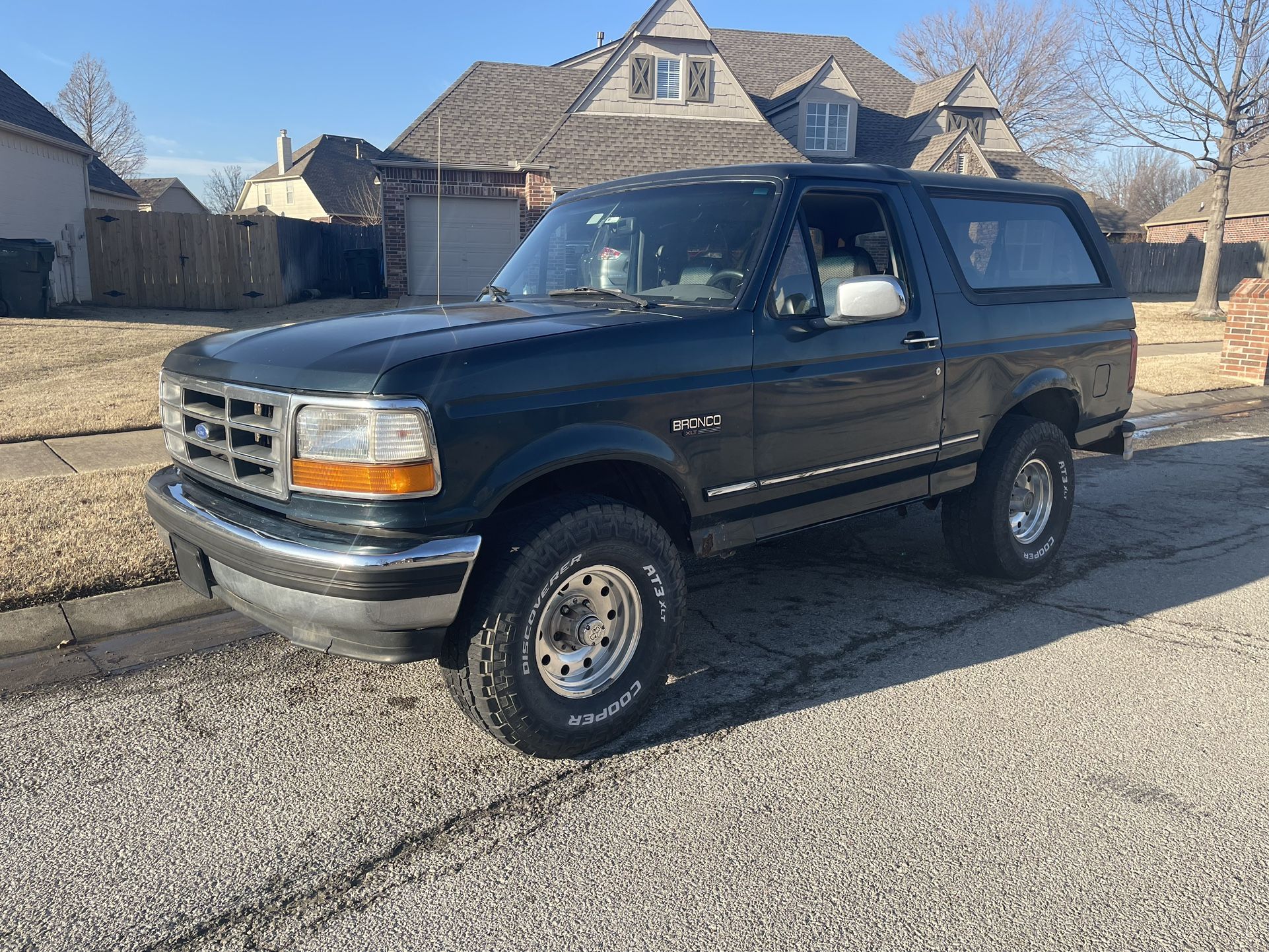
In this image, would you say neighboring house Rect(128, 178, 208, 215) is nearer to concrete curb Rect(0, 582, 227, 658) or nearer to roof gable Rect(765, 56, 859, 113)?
roof gable Rect(765, 56, 859, 113)

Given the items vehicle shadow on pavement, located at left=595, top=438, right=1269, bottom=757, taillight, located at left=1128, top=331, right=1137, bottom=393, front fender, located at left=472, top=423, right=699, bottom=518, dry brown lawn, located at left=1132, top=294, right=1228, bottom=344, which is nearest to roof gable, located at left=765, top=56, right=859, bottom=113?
dry brown lawn, located at left=1132, top=294, right=1228, bottom=344

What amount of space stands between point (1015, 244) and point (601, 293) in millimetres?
2442

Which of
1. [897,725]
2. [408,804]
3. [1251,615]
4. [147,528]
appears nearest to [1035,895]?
[897,725]

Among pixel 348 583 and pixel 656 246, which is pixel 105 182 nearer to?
pixel 656 246

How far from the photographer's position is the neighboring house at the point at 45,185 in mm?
19047

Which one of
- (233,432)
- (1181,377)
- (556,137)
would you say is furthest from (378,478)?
(556,137)

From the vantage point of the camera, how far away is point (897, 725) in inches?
142

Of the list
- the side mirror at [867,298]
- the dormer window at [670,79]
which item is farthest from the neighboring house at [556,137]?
the side mirror at [867,298]

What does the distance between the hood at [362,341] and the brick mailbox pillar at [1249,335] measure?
40.0 feet

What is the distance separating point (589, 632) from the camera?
134 inches

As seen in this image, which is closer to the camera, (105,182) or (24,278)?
(24,278)

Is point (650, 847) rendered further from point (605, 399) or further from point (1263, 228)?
point (1263, 228)

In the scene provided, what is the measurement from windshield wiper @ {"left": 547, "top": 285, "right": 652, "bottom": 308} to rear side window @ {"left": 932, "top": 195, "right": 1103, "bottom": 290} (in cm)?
177

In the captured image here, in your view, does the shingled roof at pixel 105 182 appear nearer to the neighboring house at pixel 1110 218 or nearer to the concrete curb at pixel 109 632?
the concrete curb at pixel 109 632
